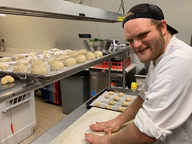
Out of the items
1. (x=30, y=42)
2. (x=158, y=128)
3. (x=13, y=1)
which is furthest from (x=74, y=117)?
(x=30, y=42)

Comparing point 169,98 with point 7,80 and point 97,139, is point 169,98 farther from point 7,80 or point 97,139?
point 7,80

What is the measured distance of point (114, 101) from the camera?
1500mm

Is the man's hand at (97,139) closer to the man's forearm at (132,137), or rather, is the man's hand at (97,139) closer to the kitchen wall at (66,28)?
the man's forearm at (132,137)

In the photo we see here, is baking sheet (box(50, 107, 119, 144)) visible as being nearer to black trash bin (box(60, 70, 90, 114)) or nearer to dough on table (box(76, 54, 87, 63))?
dough on table (box(76, 54, 87, 63))

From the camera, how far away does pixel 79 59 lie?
1.19 meters

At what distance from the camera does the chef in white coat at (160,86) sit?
0.66 meters

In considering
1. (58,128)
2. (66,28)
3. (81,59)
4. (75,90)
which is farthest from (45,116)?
(81,59)

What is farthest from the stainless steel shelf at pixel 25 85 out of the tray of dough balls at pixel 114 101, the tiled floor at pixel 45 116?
the tiled floor at pixel 45 116

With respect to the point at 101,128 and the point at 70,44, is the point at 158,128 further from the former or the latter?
the point at 70,44

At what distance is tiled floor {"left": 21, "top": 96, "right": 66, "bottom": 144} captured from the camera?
101 inches

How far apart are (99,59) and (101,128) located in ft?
1.54

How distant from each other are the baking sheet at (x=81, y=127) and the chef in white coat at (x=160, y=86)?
229 mm

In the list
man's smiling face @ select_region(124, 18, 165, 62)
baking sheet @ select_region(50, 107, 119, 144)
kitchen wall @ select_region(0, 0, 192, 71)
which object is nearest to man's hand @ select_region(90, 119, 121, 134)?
baking sheet @ select_region(50, 107, 119, 144)

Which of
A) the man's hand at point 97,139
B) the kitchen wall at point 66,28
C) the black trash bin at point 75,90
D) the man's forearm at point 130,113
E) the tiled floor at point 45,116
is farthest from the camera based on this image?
the black trash bin at point 75,90
